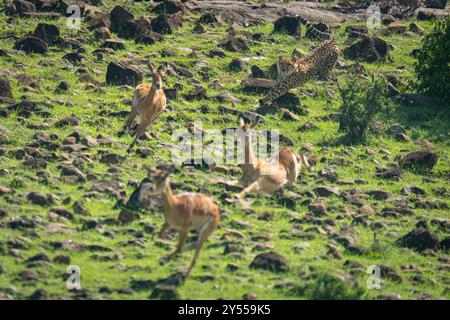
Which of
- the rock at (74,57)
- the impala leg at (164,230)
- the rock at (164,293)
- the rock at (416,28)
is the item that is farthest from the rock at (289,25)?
the rock at (164,293)

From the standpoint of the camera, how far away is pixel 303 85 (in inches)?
936

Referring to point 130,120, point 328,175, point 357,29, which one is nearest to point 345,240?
point 328,175

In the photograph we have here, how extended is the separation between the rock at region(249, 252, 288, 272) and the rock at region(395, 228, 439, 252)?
2515 mm

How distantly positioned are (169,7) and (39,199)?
40.4ft

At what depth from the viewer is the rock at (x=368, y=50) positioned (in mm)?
26141

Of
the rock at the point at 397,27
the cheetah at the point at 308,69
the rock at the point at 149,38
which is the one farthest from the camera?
the rock at the point at 397,27

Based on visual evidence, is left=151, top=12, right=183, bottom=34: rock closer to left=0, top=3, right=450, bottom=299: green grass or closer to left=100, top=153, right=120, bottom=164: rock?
left=0, top=3, right=450, bottom=299: green grass

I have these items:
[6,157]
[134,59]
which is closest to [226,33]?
[134,59]

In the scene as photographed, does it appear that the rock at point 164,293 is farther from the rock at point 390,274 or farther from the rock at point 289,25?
the rock at point 289,25

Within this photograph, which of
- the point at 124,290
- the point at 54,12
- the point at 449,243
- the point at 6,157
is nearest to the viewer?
Result: the point at 124,290

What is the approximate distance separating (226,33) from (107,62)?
4.19m

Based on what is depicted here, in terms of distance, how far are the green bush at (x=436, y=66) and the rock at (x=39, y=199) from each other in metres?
10.6

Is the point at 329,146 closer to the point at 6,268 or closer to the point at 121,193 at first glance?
the point at 121,193

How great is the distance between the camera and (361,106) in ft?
70.3
